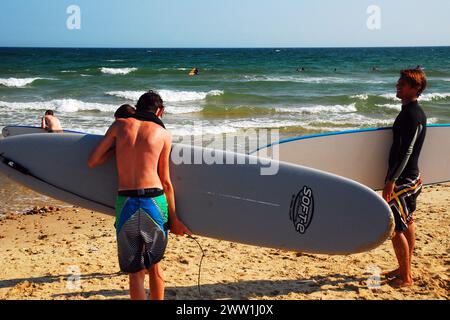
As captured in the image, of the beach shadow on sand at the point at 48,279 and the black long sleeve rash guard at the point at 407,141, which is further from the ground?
the black long sleeve rash guard at the point at 407,141

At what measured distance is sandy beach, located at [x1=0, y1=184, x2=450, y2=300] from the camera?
3238 millimetres

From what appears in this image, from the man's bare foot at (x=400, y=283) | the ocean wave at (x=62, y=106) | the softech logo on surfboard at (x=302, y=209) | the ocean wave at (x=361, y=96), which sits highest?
the ocean wave at (x=361, y=96)

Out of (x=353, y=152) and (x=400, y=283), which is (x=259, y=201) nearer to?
(x=400, y=283)

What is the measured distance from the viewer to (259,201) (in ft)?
10.3

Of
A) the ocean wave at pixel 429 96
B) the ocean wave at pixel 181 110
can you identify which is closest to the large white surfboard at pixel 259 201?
the ocean wave at pixel 181 110

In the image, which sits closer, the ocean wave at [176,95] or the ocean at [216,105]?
the ocean at [216,105]

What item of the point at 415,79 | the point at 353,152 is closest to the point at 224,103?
the point at 353,152

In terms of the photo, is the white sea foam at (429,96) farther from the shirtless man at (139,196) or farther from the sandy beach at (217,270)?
the shirtless man at (139,196)

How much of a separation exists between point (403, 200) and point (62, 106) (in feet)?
40.6

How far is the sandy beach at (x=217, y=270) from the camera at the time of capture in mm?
3238

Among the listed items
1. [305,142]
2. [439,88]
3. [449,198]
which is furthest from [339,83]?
[305,142]


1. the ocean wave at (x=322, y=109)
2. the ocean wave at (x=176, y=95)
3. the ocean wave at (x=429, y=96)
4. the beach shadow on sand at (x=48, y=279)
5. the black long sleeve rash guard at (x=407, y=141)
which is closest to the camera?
the black long sleeve rash guard at (x=407, y=141)

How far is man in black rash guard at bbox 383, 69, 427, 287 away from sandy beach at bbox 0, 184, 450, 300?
49 cm

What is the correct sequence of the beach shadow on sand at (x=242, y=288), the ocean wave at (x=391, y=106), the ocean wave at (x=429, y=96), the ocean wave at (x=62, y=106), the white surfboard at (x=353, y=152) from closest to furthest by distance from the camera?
the beach shadow on sand at (x=242, y=288) → the white surfboard at (x=353, y=152) → the ocean wave at (x=62, y=106) → the ocean wave at (x=391, y=106) → the ocean wave at (x=429, y=96)
